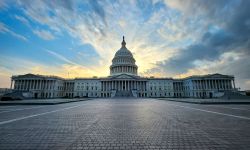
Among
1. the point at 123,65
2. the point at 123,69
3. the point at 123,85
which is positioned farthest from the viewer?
the point at 123,69

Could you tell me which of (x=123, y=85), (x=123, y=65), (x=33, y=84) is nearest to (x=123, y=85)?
(x=123, y=85)

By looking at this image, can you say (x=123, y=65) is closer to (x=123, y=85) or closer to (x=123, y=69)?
(x=123, y=69)

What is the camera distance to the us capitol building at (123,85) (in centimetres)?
9969

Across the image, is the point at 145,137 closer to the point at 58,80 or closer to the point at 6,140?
the point at 6,140

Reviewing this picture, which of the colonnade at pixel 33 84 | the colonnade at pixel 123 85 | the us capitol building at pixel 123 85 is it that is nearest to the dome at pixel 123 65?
the us capitol building at pixel 123 85

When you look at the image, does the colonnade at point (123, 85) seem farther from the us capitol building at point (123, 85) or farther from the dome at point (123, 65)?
the dome at point (123, 65)

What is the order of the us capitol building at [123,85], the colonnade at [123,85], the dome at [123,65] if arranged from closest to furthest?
the us capitol building at [123,85] < the colonnade at [123,85] < the dome at [123,65]

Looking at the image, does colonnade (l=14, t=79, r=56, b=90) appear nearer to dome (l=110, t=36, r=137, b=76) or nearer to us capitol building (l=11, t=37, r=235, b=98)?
us capitol building (l=11, t=37, r=235, b=98)

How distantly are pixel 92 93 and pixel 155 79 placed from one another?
2012 inches

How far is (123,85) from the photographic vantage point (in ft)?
344

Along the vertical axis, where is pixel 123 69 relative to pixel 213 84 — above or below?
above

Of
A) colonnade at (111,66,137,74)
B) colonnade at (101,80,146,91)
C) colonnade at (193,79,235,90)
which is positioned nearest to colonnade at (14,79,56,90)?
colonnade at (101,80,146,91)

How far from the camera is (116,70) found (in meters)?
119

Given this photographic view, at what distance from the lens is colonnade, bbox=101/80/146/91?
104m
